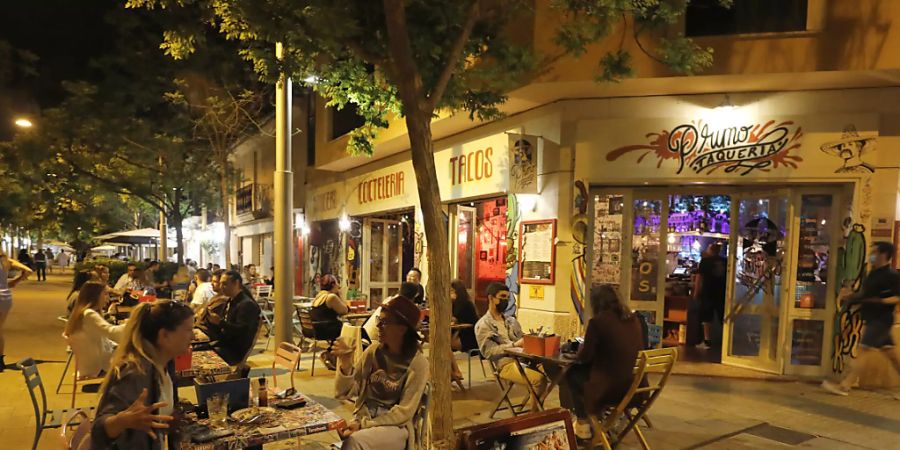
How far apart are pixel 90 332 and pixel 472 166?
21.5ft

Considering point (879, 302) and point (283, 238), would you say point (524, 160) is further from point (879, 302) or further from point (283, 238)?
point (879, 302)

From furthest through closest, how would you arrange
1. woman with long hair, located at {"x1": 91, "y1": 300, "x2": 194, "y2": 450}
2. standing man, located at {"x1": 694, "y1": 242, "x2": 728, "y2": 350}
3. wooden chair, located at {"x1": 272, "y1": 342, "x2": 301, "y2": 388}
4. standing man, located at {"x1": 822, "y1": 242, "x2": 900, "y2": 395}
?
standing man, located at {"x1": 694, "y1": 242, "x2": 728, "y2": 350} → standing man, located at {"x1": 822, "y1": 242, "x2": 900, "y2": 395} → wooden chair, located at {"x1": 272, "y1": 342, "x2": 301, "y2": 388} → woman with long hair, located at {"x1": 91, "y1": 300, "x2": 194, "y2": 450}

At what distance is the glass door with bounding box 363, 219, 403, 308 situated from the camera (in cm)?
1502

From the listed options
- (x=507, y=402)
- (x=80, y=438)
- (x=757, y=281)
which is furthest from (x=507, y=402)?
(x=757, y=281)

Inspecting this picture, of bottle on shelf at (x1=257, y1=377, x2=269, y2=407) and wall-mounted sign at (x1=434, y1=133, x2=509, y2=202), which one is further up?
wall-mounted sign at (x1=434, y1=133, x2=509, y2=202)

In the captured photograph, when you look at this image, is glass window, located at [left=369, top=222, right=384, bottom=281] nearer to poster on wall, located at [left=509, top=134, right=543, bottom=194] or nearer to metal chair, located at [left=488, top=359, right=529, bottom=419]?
poster on wall, located at [left=509, top=134, right=543, bottom=194]

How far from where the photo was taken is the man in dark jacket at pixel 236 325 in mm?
5855

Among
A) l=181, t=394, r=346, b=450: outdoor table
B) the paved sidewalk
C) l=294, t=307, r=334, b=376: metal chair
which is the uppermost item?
l=181, t=394, r=346, b=450: outdoor table

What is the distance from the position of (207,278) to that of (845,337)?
404 inches

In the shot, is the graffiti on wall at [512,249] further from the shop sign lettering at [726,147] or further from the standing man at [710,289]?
the standing man at [710,289]

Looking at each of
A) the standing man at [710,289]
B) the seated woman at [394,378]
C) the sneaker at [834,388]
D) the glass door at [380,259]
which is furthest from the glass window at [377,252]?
the seated woman at [394,378]

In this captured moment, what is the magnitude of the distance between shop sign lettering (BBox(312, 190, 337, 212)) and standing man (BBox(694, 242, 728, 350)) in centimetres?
1064

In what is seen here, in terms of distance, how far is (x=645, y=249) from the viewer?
838 cm

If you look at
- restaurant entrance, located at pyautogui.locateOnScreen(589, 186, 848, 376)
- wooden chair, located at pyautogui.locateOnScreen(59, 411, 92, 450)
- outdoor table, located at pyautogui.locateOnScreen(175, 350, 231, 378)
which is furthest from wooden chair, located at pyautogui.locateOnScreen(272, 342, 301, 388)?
restaurant entrance, located at pyautogui.locateOnScreen(589, 186, 848, 376)
